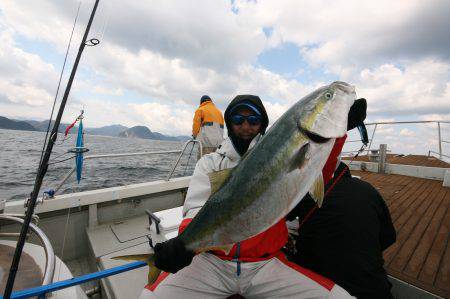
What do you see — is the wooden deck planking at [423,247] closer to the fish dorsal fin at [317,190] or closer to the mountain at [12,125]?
the fish dorsal fin at [317,190]

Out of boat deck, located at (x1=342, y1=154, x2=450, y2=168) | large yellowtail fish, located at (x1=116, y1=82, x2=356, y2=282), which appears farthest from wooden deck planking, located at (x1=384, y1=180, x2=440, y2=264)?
boat deck, located at (x1=342, y1=154, x2=450, y2=168)

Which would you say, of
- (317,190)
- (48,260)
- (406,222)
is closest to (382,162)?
(406,222)

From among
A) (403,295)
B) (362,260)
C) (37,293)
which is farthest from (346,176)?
(37,293)

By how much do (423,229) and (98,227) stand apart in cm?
628

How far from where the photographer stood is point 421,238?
13.6 ft

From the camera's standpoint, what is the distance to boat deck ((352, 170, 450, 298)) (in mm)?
3139

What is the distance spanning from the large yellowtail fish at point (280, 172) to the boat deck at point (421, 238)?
258cm

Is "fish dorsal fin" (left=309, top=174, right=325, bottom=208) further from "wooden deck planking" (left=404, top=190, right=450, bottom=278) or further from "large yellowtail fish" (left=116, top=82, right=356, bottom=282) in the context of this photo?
"wooden deck planking" (left=404, top=190, right=450, bottom=278)

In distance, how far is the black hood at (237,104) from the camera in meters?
3.05

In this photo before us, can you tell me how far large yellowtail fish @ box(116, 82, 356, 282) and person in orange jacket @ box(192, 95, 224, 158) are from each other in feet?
19.1

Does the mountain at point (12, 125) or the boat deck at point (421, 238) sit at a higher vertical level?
the mountain at point (12, 125)

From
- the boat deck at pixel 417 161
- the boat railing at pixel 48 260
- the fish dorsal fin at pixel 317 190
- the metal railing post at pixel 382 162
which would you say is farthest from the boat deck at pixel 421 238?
the boat deck at pixel 417 161

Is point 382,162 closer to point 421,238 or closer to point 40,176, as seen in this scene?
point 421,238

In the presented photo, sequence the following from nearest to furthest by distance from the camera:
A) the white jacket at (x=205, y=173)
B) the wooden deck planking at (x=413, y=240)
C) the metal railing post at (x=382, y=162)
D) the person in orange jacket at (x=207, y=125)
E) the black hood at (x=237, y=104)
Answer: the white jacket at (x=205, y=173), the black hood at (x=237, y=104), the wooden deck planking at (x=413, y=240), the person in orange jacket at (x=207, y=125), the metal railing post at (x=382, y=162)
